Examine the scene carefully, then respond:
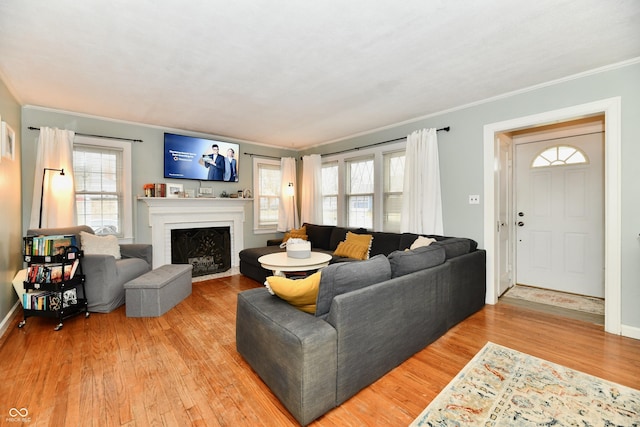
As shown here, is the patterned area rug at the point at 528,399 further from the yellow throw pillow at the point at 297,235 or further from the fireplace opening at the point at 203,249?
the fireplace opening at the point at 203,249

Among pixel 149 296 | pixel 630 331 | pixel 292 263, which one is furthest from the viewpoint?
pixel 292 263

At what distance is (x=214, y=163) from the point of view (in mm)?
5043

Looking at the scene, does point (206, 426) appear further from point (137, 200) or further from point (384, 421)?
point (137, 200)

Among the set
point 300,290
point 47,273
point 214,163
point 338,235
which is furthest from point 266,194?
point 300,290

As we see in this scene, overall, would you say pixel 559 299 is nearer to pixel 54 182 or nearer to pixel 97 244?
pixel 97 244

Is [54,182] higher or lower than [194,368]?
higher

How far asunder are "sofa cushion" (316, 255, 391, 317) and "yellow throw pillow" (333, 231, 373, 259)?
82.6 inches

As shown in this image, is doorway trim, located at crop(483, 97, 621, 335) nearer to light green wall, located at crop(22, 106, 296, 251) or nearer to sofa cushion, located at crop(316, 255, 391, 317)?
sofa cushion, located at crop(316, 255, 391, 317)

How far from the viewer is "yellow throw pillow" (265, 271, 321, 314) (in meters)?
1.82

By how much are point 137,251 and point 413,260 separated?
12.2 feet

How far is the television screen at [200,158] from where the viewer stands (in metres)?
4.62

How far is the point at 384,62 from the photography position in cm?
251

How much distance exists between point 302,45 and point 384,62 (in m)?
0.76

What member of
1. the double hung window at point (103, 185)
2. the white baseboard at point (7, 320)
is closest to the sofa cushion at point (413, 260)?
the white baseboard at point (7, 320)
